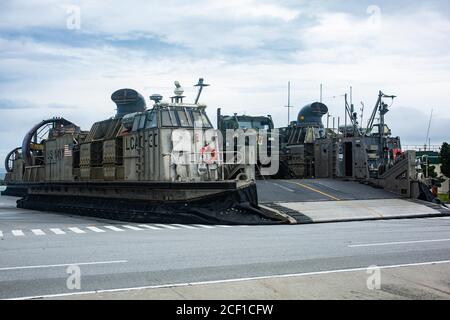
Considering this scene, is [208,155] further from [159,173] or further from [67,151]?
[67,151]

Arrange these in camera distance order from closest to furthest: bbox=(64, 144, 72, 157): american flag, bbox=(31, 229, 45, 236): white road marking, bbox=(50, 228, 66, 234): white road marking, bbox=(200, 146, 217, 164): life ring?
1. bbox=(31, 229, 45, 236): white road marking
2. bbox=(50, 228, 66, 234): white road marking
3. bbox=(200, 146, 217, 164): life ring
4. bbox=(64, 144, 72, 157): american flag

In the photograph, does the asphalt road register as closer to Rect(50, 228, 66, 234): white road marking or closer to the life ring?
Rect(50, 228, 66, 234): white road marking

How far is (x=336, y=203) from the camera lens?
19297mm

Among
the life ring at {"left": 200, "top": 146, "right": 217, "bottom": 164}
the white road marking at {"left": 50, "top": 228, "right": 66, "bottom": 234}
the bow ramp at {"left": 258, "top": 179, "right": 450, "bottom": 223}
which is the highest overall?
the life ring at {"left": 200, "top": 146, "right": 217, "bottom": 164}

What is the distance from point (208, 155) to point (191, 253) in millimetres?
9058

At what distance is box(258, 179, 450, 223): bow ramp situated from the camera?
58.2 ft

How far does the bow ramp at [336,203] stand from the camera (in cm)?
1775

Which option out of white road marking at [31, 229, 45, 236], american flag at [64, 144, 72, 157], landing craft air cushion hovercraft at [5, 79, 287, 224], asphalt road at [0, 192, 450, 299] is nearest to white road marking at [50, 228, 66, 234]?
asphalt road at [0, 192, 450, 299]

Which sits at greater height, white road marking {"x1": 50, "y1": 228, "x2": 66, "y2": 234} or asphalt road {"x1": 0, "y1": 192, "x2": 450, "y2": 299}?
asphalt road {"x1": 0, "y1": 192, "x2": 450, "y2": 299}

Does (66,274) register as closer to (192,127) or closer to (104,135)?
(192,127)

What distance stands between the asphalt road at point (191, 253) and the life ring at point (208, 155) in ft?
12.7

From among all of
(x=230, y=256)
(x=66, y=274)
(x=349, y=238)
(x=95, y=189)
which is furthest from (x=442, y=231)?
(x=95, y=189)

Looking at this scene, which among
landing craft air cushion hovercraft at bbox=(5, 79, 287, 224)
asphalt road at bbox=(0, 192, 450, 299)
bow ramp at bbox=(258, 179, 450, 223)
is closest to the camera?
asphalt road at bbox=(0, 192, 450, 299)

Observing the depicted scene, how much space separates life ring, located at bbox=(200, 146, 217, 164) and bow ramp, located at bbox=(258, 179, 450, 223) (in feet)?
7.24
